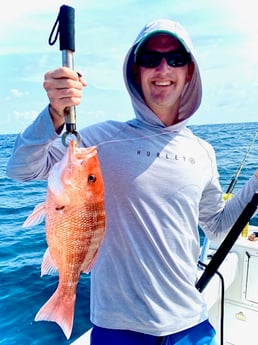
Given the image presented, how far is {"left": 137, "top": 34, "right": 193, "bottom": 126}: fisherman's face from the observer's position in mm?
1740

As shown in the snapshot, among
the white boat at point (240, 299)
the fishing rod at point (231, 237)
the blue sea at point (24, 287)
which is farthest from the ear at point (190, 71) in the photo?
the white boat at point (240, 299)

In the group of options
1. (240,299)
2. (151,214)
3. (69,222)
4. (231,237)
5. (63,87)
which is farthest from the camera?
(240,299)

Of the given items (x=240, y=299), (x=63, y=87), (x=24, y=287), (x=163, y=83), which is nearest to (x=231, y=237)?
(x=163, y=83)

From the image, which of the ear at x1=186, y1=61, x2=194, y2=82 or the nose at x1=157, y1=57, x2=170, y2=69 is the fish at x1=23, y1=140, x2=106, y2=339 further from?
the ear at x1=186, y1=61, x2=194, y2=82

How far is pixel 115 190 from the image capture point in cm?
164

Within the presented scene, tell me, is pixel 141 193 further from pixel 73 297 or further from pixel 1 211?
pixel 1 211

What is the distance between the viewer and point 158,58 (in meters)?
1.74

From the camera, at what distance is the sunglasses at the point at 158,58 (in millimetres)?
1739

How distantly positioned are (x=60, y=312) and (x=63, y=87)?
2.41 feet

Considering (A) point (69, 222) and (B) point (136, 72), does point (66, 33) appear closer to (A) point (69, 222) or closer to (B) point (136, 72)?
(A) point (69, 222)

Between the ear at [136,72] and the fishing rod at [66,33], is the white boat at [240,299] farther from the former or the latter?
the fishing rod at [66,33]

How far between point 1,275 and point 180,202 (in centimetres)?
413

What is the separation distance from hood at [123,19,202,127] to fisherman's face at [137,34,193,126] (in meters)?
0.04

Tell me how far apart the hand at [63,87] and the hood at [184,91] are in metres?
0.69
